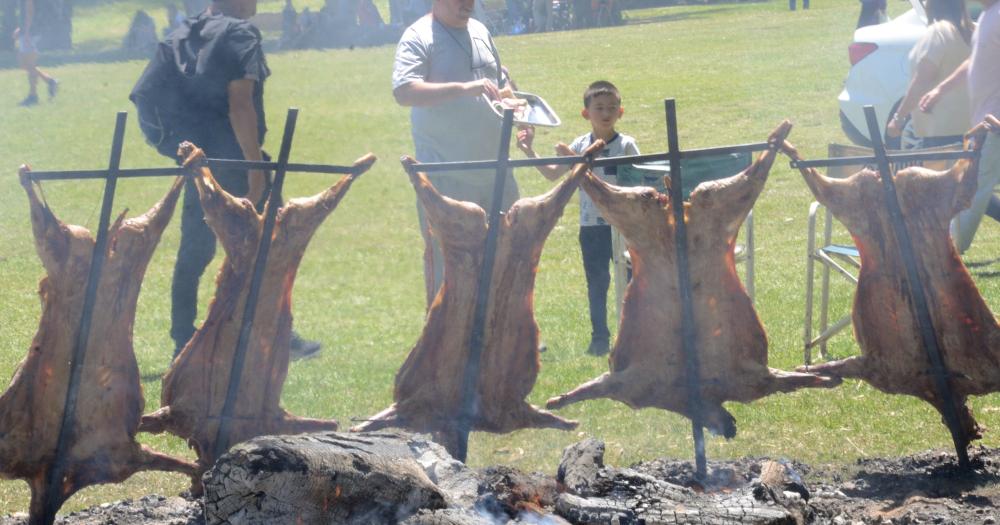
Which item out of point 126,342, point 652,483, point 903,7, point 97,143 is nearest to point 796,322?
point 652,483

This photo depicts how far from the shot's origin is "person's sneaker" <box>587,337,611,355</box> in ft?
23.0

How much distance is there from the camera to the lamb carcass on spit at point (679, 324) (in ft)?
14.2

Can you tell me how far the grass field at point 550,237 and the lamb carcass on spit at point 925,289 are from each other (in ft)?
2.54

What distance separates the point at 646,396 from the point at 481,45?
7.31 feet

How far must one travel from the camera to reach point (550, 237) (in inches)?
431

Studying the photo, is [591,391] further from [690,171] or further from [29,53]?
[29,53]

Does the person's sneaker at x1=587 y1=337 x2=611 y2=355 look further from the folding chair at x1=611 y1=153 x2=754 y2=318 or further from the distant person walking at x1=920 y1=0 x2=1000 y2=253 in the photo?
the distant person walking at x1=920 y1=0 x2=1000 y2=253

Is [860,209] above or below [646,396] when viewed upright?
above

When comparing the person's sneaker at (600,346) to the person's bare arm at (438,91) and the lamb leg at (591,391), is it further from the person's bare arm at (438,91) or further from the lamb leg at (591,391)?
the lamb leg at (591,391)

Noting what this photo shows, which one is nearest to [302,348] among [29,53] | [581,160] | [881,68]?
[581,160]

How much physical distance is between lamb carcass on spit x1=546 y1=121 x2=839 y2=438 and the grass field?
2.89ft

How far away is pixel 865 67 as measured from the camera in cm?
1127

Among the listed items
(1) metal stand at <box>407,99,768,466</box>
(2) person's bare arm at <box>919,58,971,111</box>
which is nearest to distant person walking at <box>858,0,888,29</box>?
(2) person's bare arm at <box>919,58,971,111</box>

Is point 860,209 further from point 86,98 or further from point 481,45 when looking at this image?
point 86,98
